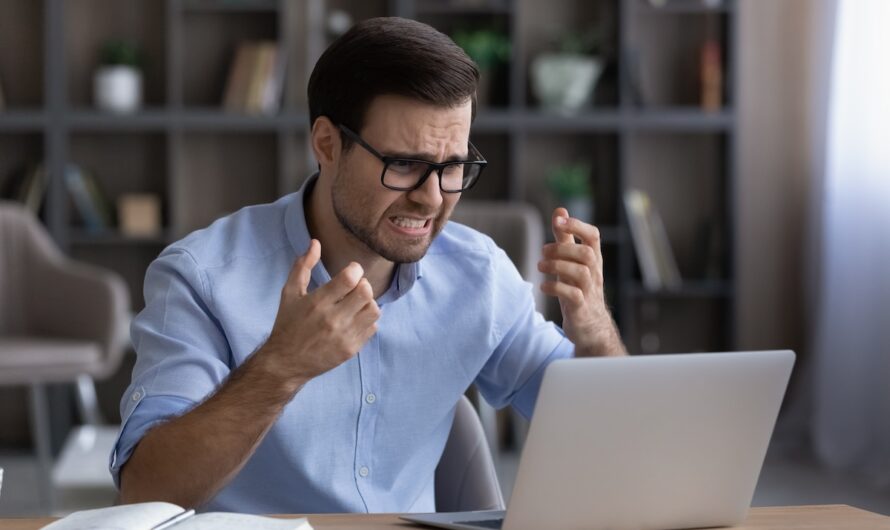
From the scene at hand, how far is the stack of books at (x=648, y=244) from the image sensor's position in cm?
491

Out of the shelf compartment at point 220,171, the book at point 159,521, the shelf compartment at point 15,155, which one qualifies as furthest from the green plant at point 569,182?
the book at point 159,521

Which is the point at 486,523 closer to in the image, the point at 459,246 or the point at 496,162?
the point at 459,246

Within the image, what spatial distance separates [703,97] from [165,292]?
145 inches

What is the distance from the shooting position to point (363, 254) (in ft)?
5.59

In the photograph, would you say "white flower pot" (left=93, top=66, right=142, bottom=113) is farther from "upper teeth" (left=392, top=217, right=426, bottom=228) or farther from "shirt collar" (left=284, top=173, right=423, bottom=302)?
"upper teeth" (left=392, top=217, right=426, bottom=228)

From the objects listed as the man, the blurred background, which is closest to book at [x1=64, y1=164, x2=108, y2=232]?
the blurred background

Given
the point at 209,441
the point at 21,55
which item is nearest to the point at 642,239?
the point at 21,55

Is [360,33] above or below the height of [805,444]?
above

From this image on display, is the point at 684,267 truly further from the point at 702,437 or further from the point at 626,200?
the point at 702,437

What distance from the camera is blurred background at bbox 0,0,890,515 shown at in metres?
4.76

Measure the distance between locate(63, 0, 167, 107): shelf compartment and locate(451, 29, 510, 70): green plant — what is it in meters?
1.14

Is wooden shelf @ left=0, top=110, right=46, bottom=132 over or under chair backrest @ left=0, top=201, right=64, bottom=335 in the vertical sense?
over

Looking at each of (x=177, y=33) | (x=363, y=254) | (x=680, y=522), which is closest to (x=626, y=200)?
(x=177, y=33)

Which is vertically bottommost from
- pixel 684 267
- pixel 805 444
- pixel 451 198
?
pixel 805 444
